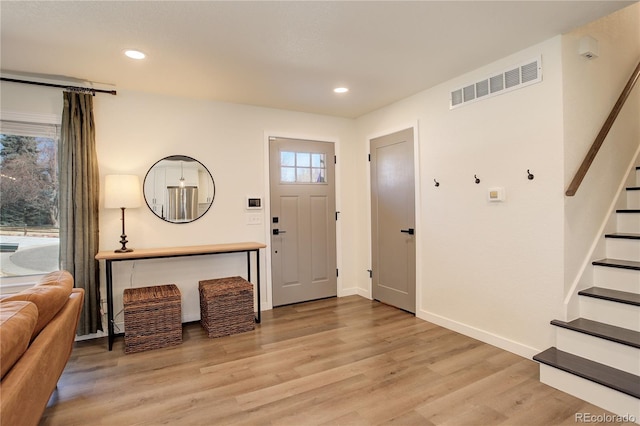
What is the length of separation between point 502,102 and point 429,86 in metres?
0.85

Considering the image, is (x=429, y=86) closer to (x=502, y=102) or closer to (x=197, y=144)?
(x=502, y=102)

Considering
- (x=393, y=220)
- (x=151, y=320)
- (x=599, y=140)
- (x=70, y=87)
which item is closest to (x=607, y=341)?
(x=599, y=140)

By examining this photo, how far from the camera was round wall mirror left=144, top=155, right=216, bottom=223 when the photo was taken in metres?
3.65

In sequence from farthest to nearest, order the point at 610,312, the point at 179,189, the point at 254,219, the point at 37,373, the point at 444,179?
the point at 254,219 < the point at 179,189 < the point at 444,179 < the point at 610,312 < the point at 37,373

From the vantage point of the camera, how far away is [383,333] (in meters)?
3.39

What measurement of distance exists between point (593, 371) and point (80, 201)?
4.27 meters

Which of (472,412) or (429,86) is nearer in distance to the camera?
(472,412)

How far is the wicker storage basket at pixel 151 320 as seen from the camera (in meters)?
3.03

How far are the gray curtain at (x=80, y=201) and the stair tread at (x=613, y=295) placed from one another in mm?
4224

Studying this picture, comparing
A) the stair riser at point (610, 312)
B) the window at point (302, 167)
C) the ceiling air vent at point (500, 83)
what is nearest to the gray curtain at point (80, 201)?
the window at point (302, 167)

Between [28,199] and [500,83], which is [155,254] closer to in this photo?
[28,199]

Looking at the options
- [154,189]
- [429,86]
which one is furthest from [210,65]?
[429,86]

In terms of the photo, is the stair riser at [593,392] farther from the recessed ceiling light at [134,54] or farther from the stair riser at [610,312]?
the recessed ceiling light at [134,54]

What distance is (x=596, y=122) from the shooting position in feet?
9.16
